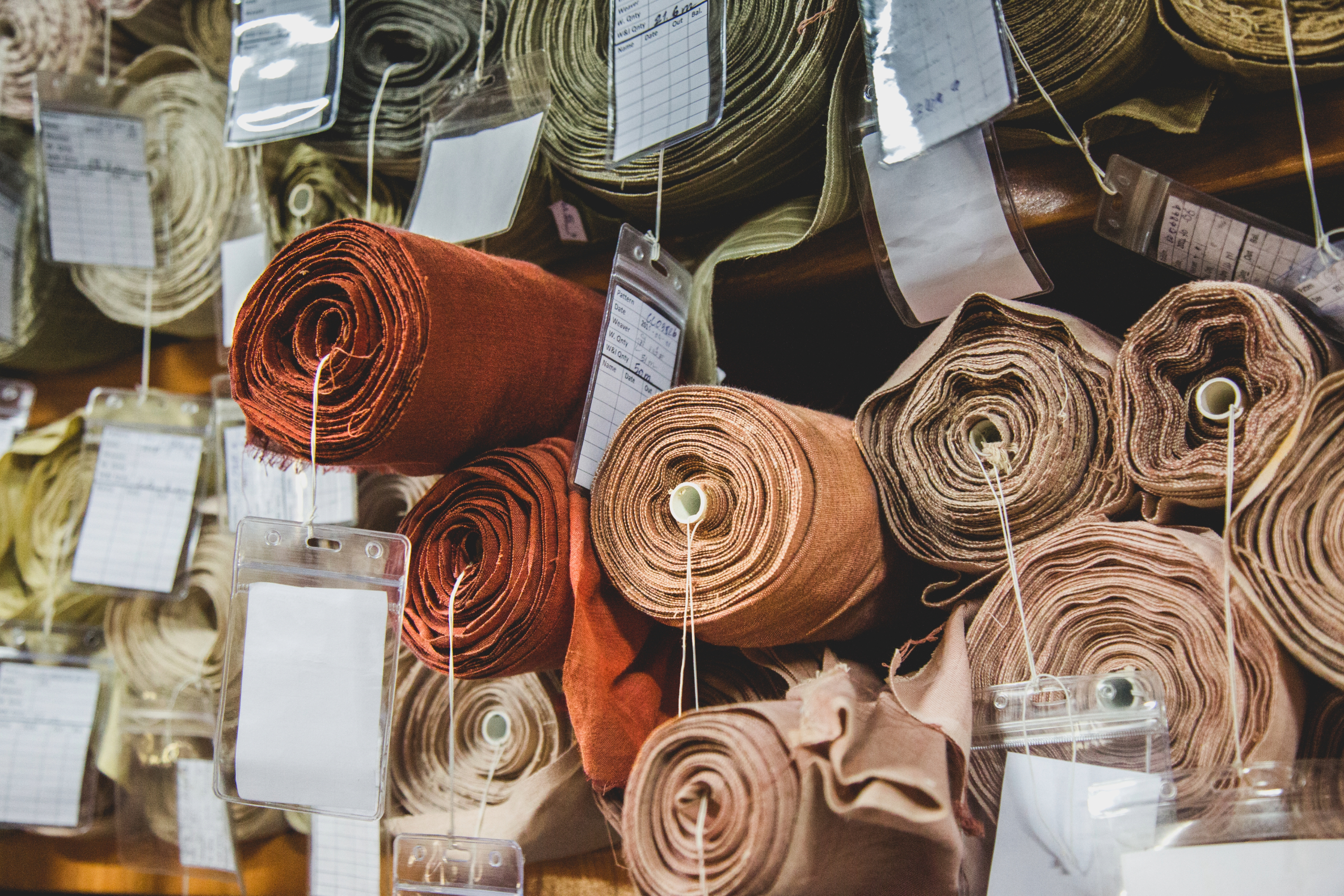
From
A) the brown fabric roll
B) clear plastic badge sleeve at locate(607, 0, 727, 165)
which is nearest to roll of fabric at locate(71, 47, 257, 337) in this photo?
clear plastic badge sleeve at locate(607, 0, 727, 165)

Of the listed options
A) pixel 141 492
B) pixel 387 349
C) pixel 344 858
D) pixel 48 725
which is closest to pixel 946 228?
pixel 387 349

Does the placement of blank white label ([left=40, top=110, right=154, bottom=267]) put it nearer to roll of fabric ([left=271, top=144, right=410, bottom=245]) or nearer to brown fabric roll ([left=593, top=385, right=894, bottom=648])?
roll of fabric ([left=271, top=144, right=410, bottom=245])

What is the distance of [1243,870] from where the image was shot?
0.58 m

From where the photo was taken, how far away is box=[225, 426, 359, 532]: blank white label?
3.90 feet

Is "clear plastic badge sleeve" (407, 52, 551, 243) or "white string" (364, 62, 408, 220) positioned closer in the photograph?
"clear plastic badge sleeve" (407, 52, 551, 243)

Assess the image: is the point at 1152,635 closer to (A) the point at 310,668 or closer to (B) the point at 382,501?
(A) the point at 310,668

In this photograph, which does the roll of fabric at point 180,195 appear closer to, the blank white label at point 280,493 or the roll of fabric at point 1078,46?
the blank white label at point 280,493

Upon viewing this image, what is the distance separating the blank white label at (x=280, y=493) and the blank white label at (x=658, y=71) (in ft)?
1.87

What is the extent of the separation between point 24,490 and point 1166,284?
5.23 feet

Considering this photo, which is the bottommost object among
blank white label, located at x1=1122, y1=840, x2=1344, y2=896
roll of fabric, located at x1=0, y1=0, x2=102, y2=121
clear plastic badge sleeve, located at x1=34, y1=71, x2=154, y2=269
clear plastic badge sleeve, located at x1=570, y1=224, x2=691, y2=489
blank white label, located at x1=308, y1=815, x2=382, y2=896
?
blank white label, located at x1=308, y1=815, x2=382, y2=896

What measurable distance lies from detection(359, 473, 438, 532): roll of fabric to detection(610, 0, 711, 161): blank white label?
560mm

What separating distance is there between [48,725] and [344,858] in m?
0.63

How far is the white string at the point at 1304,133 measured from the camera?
0.69 meters

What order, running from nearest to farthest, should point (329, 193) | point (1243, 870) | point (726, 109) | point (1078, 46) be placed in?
point (1243, 870), point (1078, 46), point (726, 109), point (329, 193)
